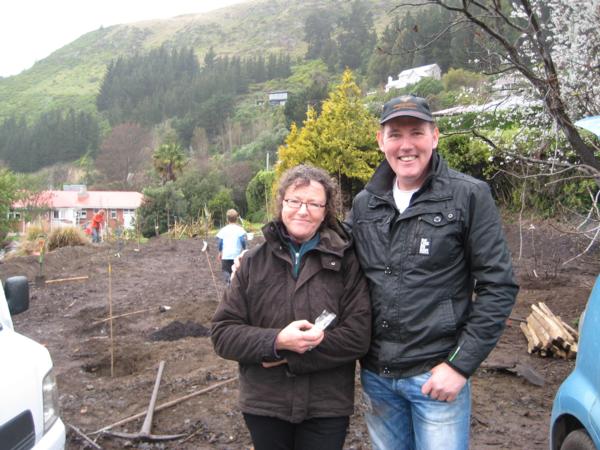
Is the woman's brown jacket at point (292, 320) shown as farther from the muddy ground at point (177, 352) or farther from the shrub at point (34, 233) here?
the shrub at point (34, 233)

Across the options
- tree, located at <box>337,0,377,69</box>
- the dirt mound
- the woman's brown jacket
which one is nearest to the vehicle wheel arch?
the woman's brown jacket

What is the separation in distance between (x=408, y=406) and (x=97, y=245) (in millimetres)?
18353

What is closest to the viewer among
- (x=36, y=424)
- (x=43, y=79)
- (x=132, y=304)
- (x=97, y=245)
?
(x=36, y=424)

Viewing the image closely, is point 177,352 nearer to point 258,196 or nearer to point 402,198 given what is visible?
point 402,198

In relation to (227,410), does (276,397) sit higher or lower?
higher

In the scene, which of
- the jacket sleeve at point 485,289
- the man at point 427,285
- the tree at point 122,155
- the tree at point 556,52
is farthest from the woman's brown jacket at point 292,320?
the tree at point 122,155

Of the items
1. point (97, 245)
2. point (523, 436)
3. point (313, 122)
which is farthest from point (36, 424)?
point (313, 122)

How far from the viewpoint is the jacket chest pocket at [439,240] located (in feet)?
6.60

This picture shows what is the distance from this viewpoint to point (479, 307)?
1.96 metres

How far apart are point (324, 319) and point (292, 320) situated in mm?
142

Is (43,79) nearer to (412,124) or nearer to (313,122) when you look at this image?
(313,122)

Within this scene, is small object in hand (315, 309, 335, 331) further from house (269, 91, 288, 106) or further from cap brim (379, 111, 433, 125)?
house (269, 91, 288, 106)

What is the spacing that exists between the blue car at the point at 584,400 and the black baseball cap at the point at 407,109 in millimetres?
1062

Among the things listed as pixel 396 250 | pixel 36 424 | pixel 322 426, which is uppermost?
pixel 396 250
